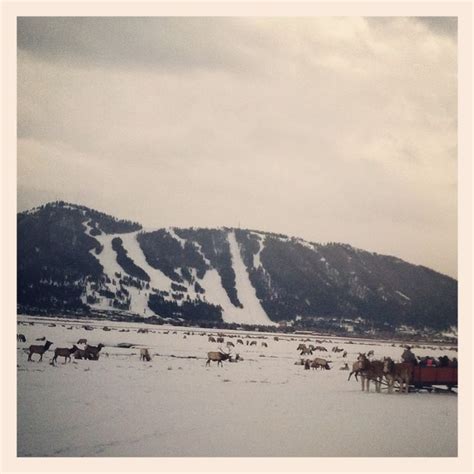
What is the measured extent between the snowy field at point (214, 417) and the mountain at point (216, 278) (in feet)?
9.86

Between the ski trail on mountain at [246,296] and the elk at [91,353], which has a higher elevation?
the elk at [91,353]

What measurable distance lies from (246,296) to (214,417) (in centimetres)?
5497

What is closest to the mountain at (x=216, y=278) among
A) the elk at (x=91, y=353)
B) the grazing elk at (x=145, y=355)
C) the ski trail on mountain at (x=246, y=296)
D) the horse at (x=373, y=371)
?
the ski trail on mountain at (x=246, y=296)

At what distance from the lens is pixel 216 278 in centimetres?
7006

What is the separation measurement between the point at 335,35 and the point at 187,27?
408cm

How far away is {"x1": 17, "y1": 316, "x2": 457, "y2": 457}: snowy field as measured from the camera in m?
9.55

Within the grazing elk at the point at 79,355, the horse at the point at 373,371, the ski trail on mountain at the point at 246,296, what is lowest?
the ski trail on mountain at the point at 246,296

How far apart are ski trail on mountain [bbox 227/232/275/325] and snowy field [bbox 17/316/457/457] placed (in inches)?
1765

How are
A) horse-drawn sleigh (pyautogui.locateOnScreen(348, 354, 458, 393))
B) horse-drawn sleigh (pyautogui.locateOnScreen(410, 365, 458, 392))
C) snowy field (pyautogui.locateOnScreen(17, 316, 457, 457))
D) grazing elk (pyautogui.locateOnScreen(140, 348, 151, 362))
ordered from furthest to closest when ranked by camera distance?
grazing elk (pyautogui.locateOnScreen(140, 348, 151, 362)) < horse-drawn sleigh (pyautogui.locateOnScreen(348, 354, 458, 393)) < horse-drawn sleigh (pyautogui.locateOnScreen(410, 365, 458, 392)) < snowy field (pyautogui.locateOnScreen(17, 316, 457, 457))

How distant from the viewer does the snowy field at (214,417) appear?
31.3 ft

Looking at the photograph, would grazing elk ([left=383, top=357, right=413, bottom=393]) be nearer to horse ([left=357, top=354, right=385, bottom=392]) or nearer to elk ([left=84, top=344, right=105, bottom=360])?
horse ([left=357, top=354, right=385, bottom=392])

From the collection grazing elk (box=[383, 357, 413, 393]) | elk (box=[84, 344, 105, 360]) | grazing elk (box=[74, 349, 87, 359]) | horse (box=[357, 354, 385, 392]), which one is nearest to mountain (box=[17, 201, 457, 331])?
grazing elk (box=[383, 357, 413, 393])

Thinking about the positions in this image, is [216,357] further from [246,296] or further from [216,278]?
[216,278]

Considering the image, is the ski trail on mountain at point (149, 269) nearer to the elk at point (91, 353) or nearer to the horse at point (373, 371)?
the elk at point (91, 353)
